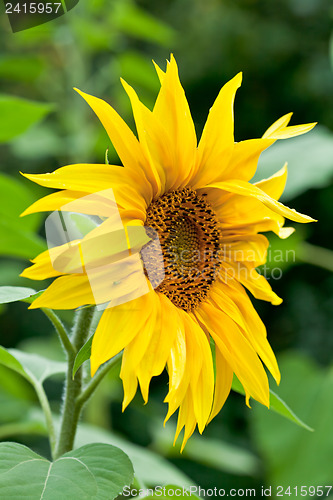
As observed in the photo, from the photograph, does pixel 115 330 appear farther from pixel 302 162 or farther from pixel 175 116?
pixel 302 162

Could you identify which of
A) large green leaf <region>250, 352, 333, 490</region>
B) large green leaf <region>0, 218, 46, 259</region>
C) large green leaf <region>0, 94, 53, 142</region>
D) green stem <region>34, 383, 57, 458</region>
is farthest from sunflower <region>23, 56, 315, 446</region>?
large green leaf <region>250, 352, 333, 490</region>

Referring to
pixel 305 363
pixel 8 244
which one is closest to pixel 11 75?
pixel 8 244

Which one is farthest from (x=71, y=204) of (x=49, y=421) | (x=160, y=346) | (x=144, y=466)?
(x=144, y=466)

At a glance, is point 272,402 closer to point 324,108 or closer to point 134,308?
point 134,308

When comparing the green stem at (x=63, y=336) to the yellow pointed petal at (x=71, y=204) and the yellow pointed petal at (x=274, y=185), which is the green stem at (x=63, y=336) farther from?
the yellow pointed petal at (x=274, y=185)

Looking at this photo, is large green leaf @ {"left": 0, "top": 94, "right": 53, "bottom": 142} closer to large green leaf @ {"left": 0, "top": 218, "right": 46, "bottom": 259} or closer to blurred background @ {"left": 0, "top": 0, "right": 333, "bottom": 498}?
blurred background @ {"left": 0, "top": 0, "right": 333, "bottom": 498}

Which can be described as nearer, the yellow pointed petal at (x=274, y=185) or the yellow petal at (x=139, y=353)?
the yellow petal at (x=139, y=353)

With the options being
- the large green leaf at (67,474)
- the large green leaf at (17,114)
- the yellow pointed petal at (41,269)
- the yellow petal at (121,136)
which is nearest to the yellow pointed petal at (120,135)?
the yellow petal at (121,136)
